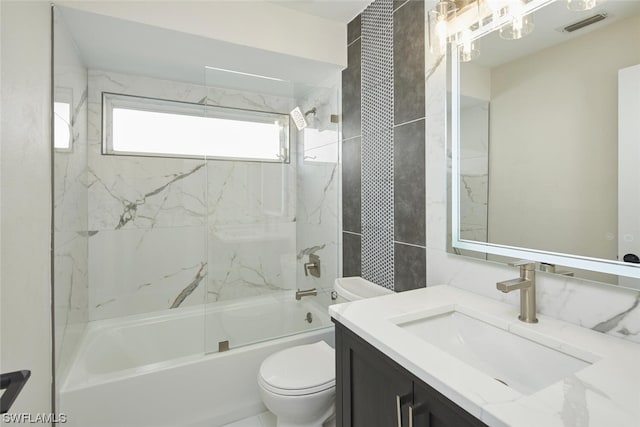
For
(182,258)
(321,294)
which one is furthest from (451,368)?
(182,258)

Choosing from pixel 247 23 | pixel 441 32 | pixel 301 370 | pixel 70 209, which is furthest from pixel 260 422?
pixel 247 23

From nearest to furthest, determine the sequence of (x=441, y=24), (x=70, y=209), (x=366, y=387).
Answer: (x=366, y=387) < (x=441, y=24) < (x=70, y=209)

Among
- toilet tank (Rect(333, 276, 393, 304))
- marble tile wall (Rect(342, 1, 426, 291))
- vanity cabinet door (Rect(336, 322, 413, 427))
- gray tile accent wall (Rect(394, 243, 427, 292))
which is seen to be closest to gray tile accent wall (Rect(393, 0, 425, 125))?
marble tile wall (Rect(342, 1, 426, 291))

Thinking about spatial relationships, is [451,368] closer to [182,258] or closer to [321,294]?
[321,294]

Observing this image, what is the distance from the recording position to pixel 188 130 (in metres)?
2.57

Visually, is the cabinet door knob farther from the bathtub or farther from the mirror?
the bathtub

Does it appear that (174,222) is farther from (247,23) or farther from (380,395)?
(380,395)

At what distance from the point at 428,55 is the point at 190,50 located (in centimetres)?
146

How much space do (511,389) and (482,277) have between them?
27.4 inches

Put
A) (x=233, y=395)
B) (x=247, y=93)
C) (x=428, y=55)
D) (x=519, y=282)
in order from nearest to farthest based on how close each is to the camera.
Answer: (x=519, y=282), (x=428, y=55), (x=233, y=395), (x=247, y=93)

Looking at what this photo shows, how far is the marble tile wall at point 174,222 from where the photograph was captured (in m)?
2.19

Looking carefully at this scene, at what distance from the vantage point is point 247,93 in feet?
6.84

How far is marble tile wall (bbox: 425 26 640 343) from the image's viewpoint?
0.89m

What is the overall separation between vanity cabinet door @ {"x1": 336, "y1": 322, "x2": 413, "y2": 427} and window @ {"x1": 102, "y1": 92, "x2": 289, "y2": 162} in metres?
1.53
